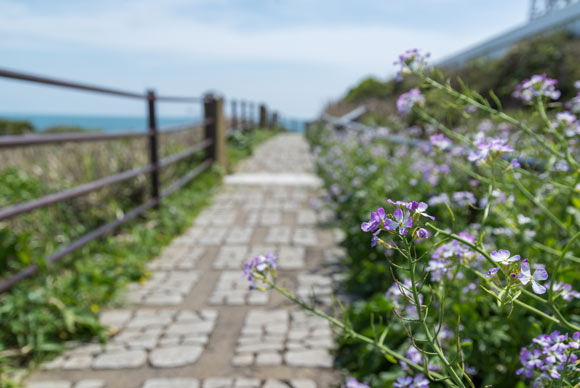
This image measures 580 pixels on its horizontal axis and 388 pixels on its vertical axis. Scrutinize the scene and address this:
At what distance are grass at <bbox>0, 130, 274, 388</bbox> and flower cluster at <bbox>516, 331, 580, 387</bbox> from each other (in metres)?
2.20

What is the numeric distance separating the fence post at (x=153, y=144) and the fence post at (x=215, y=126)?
2811 millimetres

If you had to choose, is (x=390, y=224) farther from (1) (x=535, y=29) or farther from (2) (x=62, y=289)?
(1) (x=535, y=29)

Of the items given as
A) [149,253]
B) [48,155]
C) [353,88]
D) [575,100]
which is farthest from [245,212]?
[353,88]

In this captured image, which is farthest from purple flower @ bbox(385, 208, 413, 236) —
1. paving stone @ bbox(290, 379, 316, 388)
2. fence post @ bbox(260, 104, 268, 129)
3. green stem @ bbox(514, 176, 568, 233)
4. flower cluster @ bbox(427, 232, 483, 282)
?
fence post @ bbox(260, 104, 268, 129)

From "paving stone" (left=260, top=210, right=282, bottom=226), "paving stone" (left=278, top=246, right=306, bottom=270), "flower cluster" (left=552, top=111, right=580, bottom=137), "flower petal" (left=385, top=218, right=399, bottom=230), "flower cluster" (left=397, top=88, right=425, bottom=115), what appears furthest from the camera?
"paving stone" (left=260, top=210, right=282, bottom=226)

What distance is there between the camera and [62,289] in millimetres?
3031

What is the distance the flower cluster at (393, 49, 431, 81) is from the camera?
1.66m

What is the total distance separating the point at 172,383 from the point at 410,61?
1.81 m

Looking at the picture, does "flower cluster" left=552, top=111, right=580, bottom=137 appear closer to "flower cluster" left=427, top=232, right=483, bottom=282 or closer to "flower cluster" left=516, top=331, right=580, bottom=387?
"flower cluster" left=427, top=232, right=483, bottom=282

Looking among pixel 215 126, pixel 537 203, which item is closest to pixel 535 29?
pixel 215 126

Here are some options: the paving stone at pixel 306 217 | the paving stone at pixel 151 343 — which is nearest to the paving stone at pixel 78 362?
the paving stone at pixel 151 343

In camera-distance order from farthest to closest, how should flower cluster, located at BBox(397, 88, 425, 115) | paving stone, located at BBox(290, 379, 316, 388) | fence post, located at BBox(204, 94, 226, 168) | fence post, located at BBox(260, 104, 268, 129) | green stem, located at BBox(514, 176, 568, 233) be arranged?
fence post, located at BBox(260, 104, 268, 129) < fence post, located at BBox(204, 94, 226, 168) < paving stone, located at BBox(290, 379, 316, 388) < flower cluster, located at BBox(397, 88, 425, 115) < green stem, located at BBox(514, 176, 568, 233)

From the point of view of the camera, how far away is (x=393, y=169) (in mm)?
4430

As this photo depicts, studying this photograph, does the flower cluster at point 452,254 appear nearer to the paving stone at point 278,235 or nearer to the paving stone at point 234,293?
the paving stone at point 234,293
